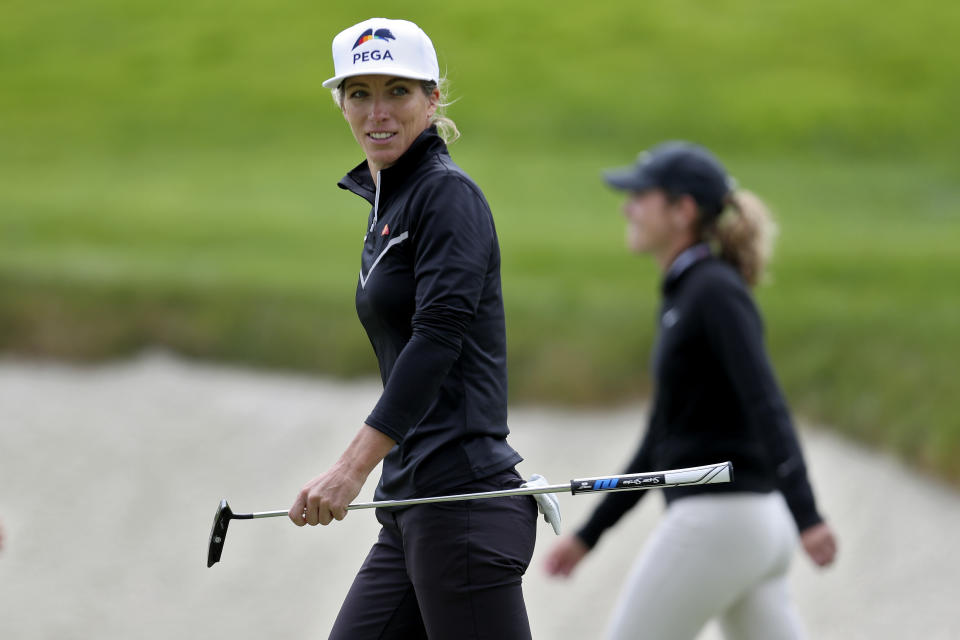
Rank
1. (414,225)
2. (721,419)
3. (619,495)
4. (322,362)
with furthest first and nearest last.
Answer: (322,362) → (619,495) → (721,419) → (414,225)

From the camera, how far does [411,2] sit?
881 inches

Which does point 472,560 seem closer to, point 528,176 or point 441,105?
point 441,105

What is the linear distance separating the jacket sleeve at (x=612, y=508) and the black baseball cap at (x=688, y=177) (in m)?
0.96

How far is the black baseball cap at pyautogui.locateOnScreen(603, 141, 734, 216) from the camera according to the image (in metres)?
5.08

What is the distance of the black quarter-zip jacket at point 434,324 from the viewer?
10.2 feet

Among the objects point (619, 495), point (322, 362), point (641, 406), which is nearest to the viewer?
point (619, 495)

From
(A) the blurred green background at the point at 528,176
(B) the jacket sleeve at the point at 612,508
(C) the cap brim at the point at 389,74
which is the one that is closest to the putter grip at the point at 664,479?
(C) the cap brim at the point at 389,74

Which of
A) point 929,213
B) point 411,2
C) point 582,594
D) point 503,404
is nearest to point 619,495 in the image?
point 503,404

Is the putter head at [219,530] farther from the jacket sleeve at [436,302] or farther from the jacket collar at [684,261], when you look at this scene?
the jacket collar at [684,261]

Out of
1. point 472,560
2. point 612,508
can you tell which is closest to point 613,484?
point 472,560

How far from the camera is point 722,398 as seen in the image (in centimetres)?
460

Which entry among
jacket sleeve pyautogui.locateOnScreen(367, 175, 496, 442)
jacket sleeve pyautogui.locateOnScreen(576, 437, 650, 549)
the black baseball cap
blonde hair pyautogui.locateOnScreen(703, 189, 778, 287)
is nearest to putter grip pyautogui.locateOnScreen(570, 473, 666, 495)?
jacket sleeve pyautogui.locateOnScreen(367, 175, 496, 442)

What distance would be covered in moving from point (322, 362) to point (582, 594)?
12.6 ft

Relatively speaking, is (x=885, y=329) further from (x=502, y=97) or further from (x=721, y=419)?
(x=502, y=97)
